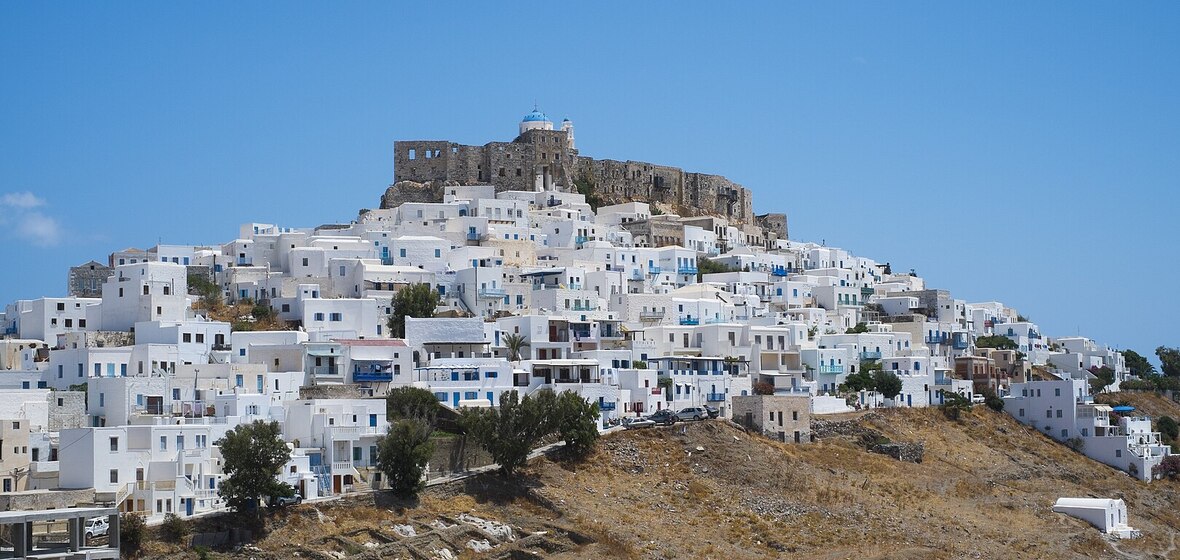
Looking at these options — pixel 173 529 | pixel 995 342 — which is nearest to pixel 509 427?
pixel 173 529

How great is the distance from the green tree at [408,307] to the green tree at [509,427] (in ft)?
37.0

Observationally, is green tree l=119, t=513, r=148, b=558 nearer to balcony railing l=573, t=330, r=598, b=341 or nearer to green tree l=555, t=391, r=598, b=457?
green tree l=555, t=391, r=598, b=457

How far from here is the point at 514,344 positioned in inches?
2446

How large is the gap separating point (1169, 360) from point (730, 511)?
2033 inches

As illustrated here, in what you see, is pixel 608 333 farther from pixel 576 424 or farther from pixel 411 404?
pixel 411 404

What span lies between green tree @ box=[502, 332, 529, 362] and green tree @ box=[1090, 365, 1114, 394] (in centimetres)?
3390

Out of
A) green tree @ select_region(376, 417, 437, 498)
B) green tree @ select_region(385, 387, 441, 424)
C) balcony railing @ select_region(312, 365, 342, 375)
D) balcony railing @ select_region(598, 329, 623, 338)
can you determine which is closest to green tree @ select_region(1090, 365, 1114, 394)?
balcony railing @ select_region(598, 329, 623, 338)

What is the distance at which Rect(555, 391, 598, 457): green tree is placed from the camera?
54.0 metres

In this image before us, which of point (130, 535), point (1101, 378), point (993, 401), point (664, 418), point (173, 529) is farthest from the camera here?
point (1101, 378)

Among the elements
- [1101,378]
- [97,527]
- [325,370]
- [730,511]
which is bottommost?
[730,511]

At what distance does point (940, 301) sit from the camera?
8456cm

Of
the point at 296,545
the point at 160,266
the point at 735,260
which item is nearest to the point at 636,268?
the point at 735,260

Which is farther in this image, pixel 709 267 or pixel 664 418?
pixel 709 267

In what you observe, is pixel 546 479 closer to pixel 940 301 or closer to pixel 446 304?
pixel 446 304
